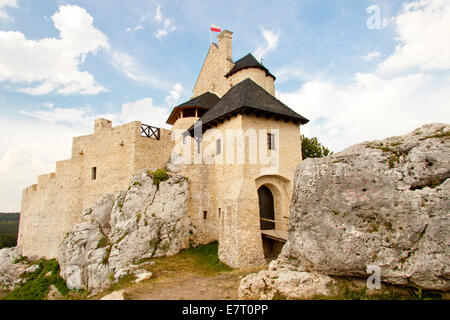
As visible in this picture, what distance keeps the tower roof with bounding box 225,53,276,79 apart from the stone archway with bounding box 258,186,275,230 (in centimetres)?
941

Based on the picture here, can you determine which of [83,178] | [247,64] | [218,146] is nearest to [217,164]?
[218,146]

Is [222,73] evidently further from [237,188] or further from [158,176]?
[237,188]

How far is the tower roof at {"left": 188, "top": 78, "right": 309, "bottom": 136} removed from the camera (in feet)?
42.8

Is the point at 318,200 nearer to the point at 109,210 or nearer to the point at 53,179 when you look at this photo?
the point at 109,210

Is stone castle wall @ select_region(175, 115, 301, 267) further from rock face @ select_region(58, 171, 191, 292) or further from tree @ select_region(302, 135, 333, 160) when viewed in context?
tree @ select_region(302, 135, 333, 160)

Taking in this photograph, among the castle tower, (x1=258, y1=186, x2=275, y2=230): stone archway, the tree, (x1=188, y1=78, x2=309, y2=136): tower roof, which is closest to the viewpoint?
the castle tower

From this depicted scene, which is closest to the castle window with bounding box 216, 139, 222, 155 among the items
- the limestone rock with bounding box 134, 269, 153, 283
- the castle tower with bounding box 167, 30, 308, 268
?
the castle tower with bounding box 167, 30, 308, 268

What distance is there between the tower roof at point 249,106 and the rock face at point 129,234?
164 inches

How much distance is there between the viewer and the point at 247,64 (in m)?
19.0

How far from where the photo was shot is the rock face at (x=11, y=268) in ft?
60.5

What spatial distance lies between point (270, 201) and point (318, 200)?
325 inches

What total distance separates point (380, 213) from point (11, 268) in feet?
82.9
